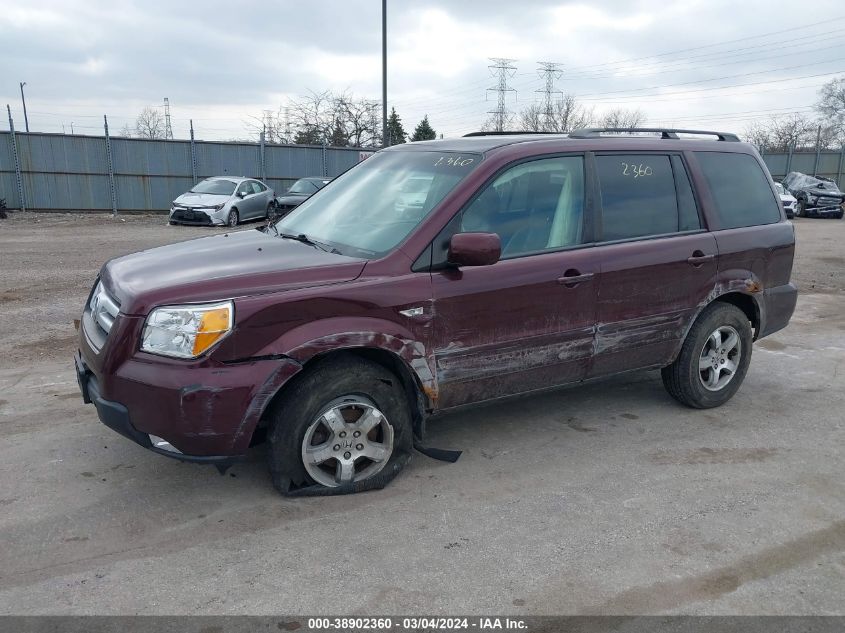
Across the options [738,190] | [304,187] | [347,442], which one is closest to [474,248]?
[347,442]

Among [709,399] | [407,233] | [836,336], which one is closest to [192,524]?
[407,233]

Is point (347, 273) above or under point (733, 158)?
under

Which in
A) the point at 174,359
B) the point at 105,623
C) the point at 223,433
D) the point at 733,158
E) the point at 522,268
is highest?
the point at 733,158

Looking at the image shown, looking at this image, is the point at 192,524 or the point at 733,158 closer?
the point at 192,524

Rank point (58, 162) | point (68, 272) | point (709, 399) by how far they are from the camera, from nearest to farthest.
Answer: point (709, 399) < point (68, 272) < point (58, 162)

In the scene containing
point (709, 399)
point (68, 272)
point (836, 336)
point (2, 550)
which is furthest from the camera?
point (68, 272)

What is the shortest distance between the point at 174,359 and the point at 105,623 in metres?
1.13

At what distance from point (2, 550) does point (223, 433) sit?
1.10 metres

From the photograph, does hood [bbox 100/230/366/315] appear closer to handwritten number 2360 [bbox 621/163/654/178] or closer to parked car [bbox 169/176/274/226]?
handwritten number 2360 [bbox 621/163/654/178]

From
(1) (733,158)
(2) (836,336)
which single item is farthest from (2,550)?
(2) (836,336)

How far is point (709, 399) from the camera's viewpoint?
5145 mm

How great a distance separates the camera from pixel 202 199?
19250mm

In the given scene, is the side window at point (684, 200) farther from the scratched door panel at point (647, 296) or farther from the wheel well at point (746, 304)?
the wheel well at point (746, 304)

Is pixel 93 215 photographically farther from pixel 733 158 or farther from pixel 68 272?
pixel 733 158
